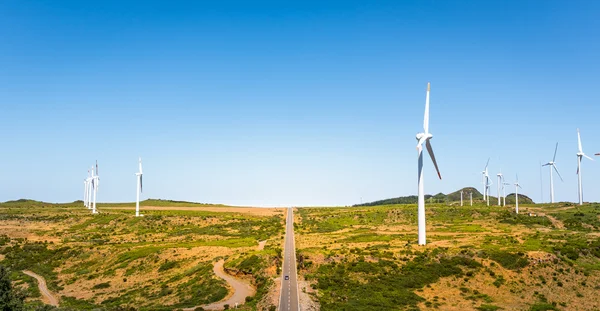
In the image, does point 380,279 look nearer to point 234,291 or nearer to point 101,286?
point 234,291

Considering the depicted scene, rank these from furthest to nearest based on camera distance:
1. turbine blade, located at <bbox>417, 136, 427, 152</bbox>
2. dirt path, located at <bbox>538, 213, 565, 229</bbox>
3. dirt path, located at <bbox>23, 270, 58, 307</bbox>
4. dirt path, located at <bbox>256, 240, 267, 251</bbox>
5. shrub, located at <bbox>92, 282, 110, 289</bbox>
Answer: dirt path, located at <bbox>538, 213, 565, 229</bbox> < dirt path, located at <bbox>256, 240, 267, 251</bbox> < turbine blade, located at <bbox>417, 136, 427, 152</bbox> < shrub, located at <bbox>92, 282, 110, 289</bbox> < dirt path, located at <bbox>23, 270, 58, 307</bbox>

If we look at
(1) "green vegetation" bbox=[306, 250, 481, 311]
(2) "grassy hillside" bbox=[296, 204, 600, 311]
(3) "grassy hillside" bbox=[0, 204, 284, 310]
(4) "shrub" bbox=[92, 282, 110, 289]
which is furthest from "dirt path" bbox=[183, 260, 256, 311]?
(4) "shrub" bbox=[92, 282, 110, 289]

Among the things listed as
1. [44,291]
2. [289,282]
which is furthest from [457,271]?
[44,291]

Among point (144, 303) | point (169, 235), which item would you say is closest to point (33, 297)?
point (144, 303)

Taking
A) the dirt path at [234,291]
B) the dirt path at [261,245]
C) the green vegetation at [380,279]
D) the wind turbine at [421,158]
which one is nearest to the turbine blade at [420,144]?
the wind turbine at [421,158]

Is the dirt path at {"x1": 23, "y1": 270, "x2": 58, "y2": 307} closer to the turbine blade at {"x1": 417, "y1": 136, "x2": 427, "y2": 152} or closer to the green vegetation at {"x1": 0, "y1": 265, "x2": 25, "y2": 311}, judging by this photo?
the green vegetation at {"x1": 0, "y1": 265, "x2": 25, "y2": 311}

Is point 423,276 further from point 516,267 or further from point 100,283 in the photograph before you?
point 100,283
